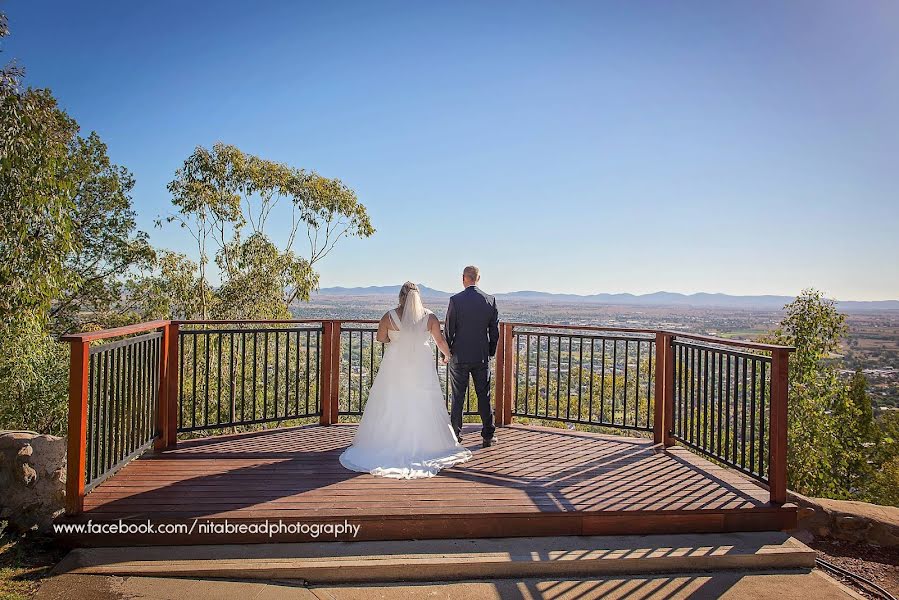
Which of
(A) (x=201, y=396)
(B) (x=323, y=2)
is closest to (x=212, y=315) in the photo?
(A) (x=201, y=396)

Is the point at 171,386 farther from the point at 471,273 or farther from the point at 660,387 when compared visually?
the point at 660,387

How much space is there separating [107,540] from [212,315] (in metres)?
13.1

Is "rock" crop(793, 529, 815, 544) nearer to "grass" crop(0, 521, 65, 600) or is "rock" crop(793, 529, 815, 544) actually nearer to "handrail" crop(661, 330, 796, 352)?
"handrail" crop(661, 330, 796, 352)

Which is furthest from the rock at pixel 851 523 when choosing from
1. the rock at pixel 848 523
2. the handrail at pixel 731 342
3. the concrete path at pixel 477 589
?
the handrail at pixel 731 342

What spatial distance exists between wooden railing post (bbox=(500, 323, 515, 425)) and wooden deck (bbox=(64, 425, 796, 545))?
1159mm

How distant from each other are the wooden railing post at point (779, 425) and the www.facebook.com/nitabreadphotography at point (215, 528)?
2.93 m

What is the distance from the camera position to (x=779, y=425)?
141 inches

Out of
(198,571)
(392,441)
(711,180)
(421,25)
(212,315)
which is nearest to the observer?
(198,571)

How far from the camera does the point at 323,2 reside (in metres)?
10.7

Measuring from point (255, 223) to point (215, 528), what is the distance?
47.5 feet

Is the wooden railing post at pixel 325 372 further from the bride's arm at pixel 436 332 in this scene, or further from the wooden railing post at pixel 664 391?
the wooden railing post at pixel 664 391

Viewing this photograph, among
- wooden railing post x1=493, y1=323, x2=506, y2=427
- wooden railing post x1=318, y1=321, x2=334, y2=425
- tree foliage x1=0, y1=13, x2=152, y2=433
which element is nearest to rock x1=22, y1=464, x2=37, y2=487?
wooden railing post x1=318, y1=321, x2=334, y2=425

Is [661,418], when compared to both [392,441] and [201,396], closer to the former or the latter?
[392,441]

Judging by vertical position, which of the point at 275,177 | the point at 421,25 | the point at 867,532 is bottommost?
the point at 867,532
